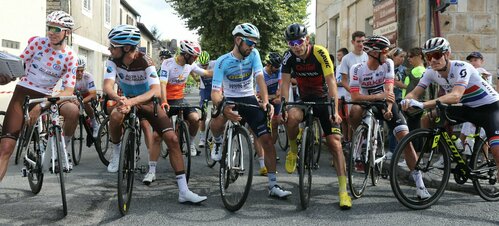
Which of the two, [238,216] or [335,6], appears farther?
[335,6]

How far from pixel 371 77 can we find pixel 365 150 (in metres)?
1.08

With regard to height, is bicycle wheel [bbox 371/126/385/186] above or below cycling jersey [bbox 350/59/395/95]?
below

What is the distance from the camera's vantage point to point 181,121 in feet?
22.1

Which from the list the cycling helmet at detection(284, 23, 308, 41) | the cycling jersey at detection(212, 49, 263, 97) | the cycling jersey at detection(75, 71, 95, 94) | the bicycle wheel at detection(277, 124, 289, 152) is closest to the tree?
the bicycle wheel at detection(277, 124, 289, 152)

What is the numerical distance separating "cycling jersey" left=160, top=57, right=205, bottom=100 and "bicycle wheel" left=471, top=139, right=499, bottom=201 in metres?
4.23

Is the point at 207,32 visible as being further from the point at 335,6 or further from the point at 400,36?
the point at 400,36

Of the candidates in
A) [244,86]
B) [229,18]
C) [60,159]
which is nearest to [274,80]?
[244,86]

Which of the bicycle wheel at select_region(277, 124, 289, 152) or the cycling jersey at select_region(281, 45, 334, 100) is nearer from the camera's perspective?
the cycling jersey at select_region(281, 45, 334, 100)

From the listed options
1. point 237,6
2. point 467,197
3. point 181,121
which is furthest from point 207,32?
point 467,197

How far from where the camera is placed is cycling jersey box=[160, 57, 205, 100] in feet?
24.2

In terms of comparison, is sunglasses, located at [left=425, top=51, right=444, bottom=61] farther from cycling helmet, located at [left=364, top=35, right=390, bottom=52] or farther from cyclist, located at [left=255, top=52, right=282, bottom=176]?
cyclist, located at [left=255, top=52, right=282, bottom=176]

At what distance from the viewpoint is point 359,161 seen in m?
5.75

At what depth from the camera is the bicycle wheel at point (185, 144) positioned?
20.5ft

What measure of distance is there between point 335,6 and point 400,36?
8084mm
